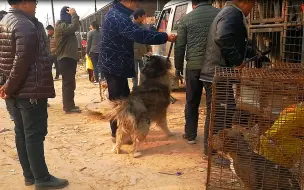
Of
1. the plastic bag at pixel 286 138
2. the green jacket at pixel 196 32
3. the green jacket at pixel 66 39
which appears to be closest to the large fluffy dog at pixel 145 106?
the green jacket at pixel 196 32

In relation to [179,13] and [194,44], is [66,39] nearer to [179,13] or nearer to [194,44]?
[179,13]

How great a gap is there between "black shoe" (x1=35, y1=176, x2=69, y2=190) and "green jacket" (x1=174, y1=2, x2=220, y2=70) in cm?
206

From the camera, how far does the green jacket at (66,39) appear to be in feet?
20.4

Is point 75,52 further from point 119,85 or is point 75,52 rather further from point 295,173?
point 295,173

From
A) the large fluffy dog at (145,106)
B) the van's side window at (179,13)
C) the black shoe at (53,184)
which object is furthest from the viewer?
the van's side window at (179,13)

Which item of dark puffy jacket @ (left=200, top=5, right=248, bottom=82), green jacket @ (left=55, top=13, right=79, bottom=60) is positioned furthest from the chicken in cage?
green jacket @ (left=55, top=13, right=79, bottom=60)

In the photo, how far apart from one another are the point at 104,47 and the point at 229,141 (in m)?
2.23

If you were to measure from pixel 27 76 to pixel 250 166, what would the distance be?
2.17 meters

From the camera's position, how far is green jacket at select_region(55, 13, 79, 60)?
6211mm

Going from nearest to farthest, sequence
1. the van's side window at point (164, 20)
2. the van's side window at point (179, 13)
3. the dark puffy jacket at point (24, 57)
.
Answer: the dark puffy jacket at point (24, 57) → the van's side window at point (179, 13) → the van's side window at point (164, 20)

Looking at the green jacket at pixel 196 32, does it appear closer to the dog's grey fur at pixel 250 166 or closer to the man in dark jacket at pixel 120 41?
the man in dark jacket at pixel 120 41

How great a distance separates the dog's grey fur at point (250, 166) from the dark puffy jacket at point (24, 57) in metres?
1.70

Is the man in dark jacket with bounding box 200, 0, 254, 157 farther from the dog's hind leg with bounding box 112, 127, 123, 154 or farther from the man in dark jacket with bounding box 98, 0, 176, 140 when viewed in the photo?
the dog's hind leg with bounding box 112, 127, 123, 154

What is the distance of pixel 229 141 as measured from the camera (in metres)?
2.81
